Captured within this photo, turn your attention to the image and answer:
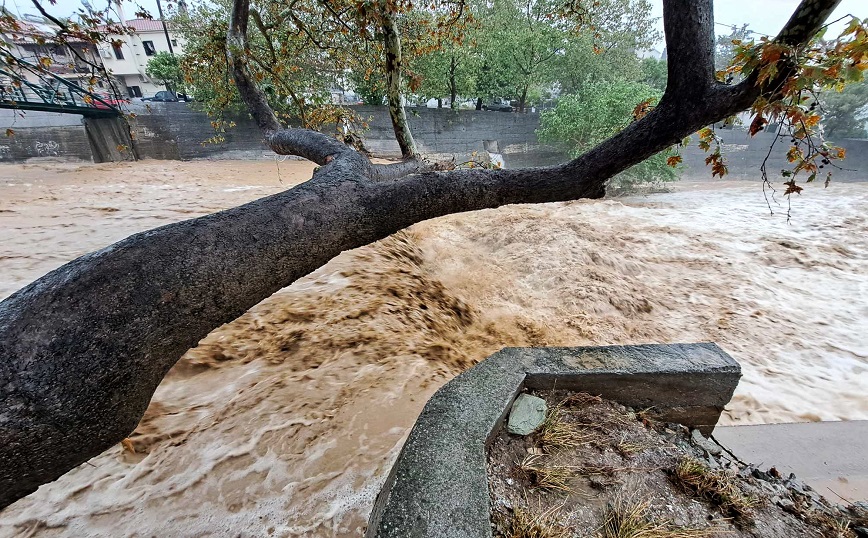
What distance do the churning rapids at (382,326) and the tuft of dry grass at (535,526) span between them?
1164mm

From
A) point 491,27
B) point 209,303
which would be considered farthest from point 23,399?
point 491,27

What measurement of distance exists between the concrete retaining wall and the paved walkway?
0.96 m

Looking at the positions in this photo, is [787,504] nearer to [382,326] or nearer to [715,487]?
[715,487]

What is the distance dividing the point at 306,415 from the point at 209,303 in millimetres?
2229

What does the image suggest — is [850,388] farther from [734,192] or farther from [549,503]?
[734,192]

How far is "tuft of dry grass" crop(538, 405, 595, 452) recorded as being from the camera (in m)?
1.97

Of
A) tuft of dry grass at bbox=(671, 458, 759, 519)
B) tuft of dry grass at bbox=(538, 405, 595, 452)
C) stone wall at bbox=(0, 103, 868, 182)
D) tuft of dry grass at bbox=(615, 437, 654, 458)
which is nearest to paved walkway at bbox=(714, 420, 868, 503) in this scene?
tuft of dry grass at bbox=(671, 458, 759, 519)

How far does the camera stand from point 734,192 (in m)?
15.1

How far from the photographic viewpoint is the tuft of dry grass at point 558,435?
1.97 meters

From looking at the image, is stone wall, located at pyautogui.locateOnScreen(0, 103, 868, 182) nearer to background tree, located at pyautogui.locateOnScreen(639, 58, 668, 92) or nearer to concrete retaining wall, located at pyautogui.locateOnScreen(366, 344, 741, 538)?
background tree, located at pyautogui.locateOnScreen(639, 58, 668, 92)

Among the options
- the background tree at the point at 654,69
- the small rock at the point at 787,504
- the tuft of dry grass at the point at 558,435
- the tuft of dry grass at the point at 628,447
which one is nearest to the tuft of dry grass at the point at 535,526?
the tuft of dry grass at the point at 558,435

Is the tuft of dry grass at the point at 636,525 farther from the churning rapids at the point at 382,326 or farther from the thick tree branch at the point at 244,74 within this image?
the thick tree branch at the point at 244,74

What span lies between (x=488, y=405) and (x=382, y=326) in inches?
92.8

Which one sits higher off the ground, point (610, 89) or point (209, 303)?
point (610, 89)
